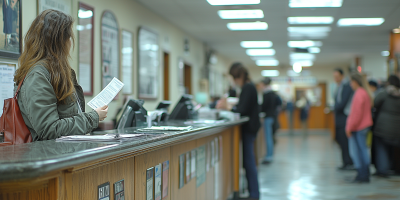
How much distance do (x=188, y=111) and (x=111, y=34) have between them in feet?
6.10

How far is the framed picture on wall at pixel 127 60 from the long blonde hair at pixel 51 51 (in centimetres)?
374

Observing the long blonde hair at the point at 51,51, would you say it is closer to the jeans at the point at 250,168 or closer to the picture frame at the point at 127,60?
the jeans at the point at 250,168

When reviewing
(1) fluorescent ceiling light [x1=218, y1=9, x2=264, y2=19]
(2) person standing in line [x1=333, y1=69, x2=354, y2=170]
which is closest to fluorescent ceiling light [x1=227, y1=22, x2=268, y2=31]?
(1) fluorescent ceiling light [x1=218, y1=9, x2=264, y2=19]

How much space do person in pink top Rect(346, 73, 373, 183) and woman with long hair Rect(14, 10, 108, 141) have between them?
412 centimetres

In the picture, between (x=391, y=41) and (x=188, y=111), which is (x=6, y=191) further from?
(x=391, y=41)

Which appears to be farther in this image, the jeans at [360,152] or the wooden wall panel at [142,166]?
the jeans at [360,152]

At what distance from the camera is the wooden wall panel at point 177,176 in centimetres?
244

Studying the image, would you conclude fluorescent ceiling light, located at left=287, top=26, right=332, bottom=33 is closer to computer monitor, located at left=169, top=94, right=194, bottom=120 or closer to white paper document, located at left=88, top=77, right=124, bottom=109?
computer monitor, located at left=169, top=94, right=194, bottom=120

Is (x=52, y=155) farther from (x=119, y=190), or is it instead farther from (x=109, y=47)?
(x=109, y=47)

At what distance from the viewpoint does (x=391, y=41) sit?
8406mm

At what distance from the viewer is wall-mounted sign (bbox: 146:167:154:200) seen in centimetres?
201

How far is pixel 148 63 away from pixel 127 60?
2.95 feet

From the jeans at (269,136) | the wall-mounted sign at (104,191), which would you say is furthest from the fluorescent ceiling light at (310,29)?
the wall-mounted sign at (104,191)

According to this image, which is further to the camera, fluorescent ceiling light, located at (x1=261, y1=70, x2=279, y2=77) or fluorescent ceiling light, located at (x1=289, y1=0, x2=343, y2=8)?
fluorescent ceiling light, located at (x1=261, y1=70, x2=279, y2=77)
